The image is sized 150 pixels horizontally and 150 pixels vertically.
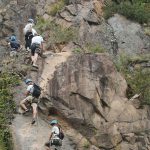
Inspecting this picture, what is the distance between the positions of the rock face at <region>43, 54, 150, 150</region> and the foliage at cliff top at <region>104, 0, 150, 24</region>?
5.21 meters

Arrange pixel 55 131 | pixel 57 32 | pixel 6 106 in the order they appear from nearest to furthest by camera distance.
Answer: pixel 55 131 < pixel 6 106 < pixel 57 32

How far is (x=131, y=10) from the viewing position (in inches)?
1142

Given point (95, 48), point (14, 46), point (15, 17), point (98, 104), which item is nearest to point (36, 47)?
point (14, 46)

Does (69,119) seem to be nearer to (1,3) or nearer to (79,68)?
(79,68)

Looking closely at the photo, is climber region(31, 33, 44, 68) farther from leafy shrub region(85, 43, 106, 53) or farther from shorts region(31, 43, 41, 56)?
leafy shrub region(85, 43, 106, 53)

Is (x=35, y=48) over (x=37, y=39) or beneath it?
beneath

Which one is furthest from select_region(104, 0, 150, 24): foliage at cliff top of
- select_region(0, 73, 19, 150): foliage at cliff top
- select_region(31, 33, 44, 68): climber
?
select_region(0, 73, 19, 150): foliage at cliff top

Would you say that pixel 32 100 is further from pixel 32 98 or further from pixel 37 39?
pixel 37 39

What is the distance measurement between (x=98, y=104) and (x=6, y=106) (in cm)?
395

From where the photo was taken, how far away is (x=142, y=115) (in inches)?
945

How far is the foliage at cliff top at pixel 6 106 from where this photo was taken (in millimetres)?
21417

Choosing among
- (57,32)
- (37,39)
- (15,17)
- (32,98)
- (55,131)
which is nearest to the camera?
(55,131)

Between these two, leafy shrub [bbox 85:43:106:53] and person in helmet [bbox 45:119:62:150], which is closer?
person in helmet [bbox 45:119:62:150]

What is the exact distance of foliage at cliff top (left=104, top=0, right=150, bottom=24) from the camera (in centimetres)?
2888
